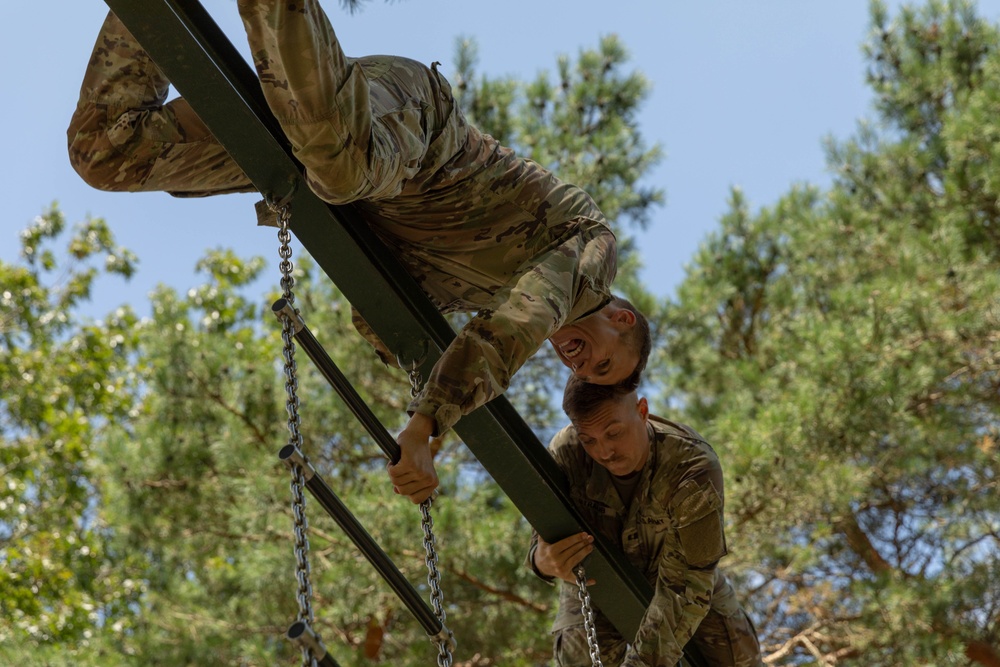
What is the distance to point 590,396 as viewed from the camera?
381 centimetres

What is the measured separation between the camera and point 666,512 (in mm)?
3873

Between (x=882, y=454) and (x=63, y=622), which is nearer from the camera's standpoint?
(x=882, y=454)

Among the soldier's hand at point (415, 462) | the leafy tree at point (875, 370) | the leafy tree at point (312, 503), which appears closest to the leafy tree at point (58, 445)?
the leafy tree at point (312, 503)

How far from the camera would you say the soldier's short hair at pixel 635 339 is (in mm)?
3705

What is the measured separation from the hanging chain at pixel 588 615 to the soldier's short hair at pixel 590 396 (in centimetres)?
52

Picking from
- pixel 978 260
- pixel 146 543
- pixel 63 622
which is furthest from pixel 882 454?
pixel 63 622

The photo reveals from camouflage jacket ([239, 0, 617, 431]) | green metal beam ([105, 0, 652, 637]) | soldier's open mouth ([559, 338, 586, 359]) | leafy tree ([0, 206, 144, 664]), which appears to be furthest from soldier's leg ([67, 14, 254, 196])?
leafy tree ([0, 206, 144, 664])

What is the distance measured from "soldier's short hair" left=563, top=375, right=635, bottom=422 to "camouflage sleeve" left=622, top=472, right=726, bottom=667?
1.23 ft

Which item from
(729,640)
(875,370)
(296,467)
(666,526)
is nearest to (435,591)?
(296,467)

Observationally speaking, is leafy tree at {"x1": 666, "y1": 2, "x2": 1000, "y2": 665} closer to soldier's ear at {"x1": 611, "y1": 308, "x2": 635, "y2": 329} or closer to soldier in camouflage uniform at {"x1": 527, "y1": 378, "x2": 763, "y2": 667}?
soldier in camouflage uniform at {"x1": 527, "y1": 378, "x2": 763, "y2": 667}

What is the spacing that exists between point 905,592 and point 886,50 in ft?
19.1

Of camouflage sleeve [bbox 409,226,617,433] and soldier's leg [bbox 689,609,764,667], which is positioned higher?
camouflage sleeve [bbox 409,226,617,433]

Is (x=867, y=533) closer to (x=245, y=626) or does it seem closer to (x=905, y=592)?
(x=905, y=592)

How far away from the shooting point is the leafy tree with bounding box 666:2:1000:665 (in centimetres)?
716
